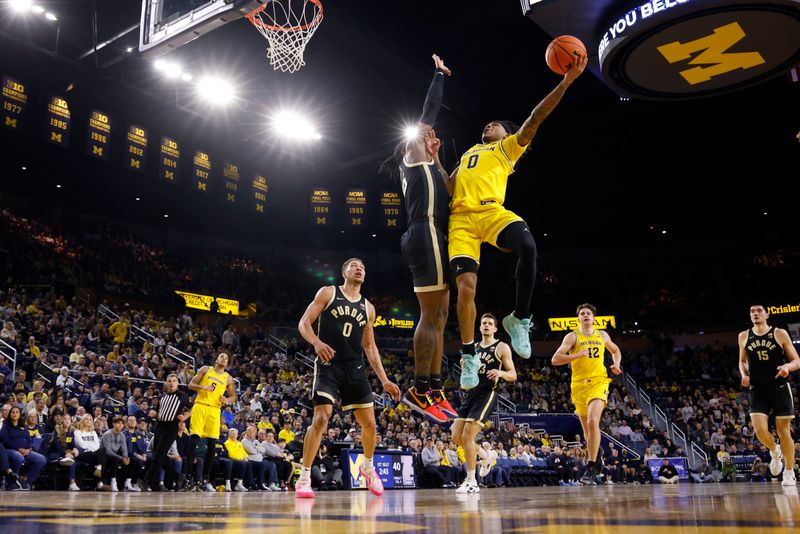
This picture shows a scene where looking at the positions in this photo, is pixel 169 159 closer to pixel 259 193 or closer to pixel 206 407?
pixel 259 193

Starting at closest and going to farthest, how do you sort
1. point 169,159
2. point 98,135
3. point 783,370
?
point 783,370, point 98,135, point 169,159

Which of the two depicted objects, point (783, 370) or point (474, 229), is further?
point (783, 370)

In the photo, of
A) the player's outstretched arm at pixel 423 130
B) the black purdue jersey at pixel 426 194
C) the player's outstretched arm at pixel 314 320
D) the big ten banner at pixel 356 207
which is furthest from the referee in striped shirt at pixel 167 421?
the big ten banner at pixel 356 207

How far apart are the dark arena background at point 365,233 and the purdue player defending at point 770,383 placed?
60 cm

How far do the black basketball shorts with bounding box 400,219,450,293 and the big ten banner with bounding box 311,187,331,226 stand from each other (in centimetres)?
2286

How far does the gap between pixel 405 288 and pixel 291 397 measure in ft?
47.6

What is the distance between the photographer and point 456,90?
19000mm

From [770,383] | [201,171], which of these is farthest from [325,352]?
[201,171]

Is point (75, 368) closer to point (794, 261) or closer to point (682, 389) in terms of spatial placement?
point (682, 389)

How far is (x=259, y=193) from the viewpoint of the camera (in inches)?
1007

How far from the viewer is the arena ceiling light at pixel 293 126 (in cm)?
2166

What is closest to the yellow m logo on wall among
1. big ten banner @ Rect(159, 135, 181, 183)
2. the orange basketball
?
the orange basketball

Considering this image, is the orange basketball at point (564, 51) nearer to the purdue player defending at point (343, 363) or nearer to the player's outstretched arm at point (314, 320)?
the purdue player defending at point (343, 363)

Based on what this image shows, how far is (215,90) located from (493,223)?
16544 millimetres
